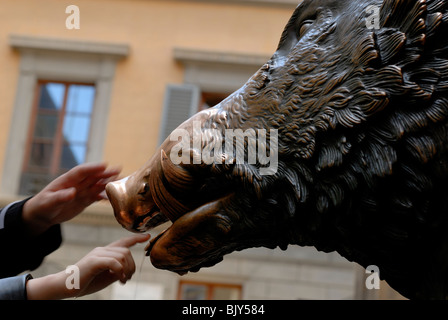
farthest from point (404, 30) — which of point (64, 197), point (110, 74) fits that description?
point (110, 74)

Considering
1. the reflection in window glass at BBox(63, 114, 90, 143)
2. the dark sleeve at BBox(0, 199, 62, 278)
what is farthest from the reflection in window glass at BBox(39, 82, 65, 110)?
the dark sleeve at BBox(0, 199, 62, 278)

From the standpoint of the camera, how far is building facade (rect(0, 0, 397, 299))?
809cm

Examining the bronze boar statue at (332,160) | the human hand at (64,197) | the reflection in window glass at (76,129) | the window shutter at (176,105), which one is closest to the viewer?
the bronze boar statue at (332,160)

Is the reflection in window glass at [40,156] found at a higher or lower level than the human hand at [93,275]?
higher

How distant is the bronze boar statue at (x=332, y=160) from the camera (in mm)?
729

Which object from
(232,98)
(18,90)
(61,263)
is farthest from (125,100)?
(232,98)

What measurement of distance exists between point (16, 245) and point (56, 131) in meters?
7.12

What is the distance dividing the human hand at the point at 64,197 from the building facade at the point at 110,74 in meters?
6.42

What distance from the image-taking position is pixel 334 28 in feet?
2.63

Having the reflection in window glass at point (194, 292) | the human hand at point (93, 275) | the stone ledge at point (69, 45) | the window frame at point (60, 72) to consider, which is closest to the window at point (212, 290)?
the reflection in window glass at point (194, 292)

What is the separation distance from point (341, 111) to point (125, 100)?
764 cm

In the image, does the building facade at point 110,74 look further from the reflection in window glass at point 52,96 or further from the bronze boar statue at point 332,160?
the bronze boar statue at point 332,160

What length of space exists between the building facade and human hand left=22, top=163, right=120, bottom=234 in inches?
253
